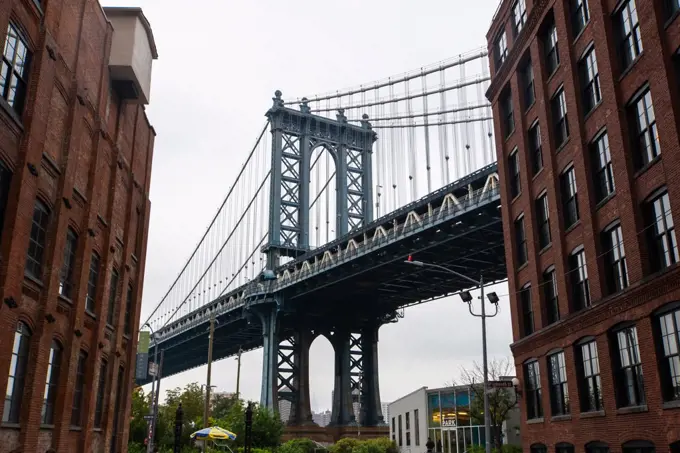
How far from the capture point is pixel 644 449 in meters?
20.8

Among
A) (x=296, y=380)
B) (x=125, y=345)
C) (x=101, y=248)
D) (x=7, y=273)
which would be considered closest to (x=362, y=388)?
(x=296, y=380)

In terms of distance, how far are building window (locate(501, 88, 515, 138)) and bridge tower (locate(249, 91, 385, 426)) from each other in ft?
142

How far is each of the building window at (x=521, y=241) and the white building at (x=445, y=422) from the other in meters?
16.0

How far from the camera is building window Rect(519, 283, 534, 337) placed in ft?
102

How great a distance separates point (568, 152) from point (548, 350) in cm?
755

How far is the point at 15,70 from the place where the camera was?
1895cm

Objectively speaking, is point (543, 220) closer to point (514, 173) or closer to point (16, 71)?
point (514, 173)

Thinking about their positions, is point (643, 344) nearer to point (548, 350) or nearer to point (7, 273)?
point (548, 350)

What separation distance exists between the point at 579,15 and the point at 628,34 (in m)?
4.22

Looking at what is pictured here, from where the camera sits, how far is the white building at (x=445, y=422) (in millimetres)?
47844

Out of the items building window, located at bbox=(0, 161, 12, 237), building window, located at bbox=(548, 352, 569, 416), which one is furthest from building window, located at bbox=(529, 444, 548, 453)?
building window, located at bbox=(0, 161, 12, 237)

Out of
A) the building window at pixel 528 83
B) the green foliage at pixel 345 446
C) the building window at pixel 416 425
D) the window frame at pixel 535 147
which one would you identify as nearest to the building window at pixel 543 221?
the window frame at pixel 535 147

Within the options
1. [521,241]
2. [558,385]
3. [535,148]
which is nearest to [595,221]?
[558,385]

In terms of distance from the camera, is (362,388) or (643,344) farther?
(362,388)
